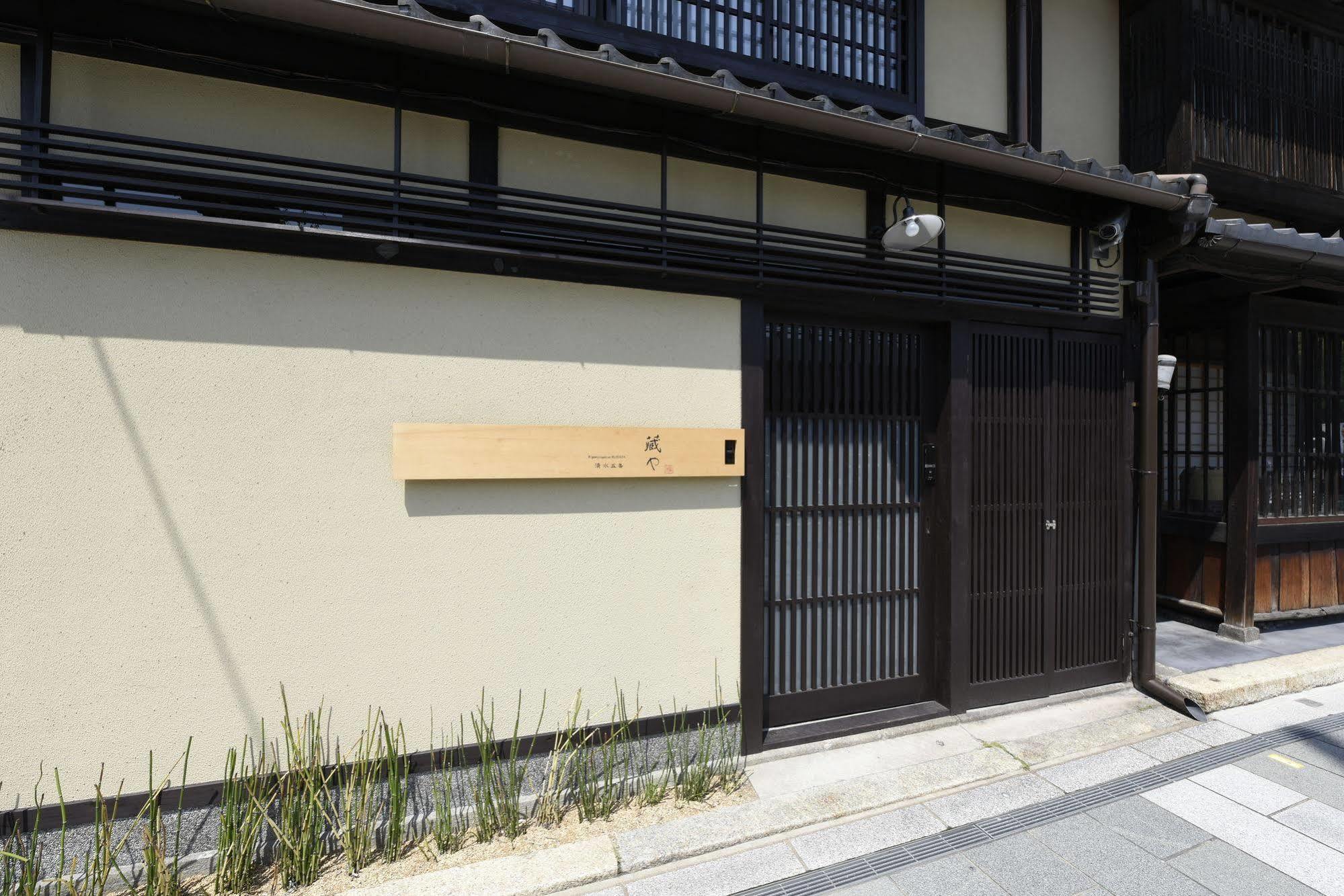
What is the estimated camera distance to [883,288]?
4.25 m

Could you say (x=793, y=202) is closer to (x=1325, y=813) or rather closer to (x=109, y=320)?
(x=109, y=320)

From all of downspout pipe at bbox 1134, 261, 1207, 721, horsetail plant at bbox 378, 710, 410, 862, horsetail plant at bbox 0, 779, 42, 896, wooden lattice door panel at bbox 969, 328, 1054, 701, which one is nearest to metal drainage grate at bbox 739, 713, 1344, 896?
downspout pipe at bbox 1134, 261, 1207, 721

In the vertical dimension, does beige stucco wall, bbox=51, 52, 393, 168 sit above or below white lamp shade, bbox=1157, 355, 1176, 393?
above

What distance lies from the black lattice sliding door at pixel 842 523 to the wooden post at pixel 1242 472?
12.6ft

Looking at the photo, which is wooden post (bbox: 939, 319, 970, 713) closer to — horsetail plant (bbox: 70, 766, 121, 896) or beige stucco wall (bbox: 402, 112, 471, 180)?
beige stucco wall (bbox: 402, 112, 471, 180)

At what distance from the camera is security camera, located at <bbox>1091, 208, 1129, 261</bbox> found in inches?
182

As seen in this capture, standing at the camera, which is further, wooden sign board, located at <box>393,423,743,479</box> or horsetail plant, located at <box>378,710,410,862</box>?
wooden sign board, located at <box>393,423,743,479</box>

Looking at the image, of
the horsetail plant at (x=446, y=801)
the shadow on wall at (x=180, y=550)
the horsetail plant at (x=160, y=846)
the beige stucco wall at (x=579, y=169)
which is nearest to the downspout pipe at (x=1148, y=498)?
the beige stucco wall at (x=579, y=169)

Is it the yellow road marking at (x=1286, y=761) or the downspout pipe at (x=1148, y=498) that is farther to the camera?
the downspout pipe at (x=1148, y=498)

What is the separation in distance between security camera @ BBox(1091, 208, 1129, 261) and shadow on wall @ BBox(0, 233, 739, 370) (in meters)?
3.35

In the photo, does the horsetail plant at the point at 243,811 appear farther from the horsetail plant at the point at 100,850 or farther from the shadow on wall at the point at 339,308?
the shadow on wall at the point at 339,308

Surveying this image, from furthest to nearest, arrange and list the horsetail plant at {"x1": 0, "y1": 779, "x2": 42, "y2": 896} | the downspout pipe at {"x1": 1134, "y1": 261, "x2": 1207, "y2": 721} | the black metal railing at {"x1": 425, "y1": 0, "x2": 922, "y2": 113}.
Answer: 1. the downspout pipe at {"x1": 1134, "y1": 261, "x2": 1207, "y2": 721}
2. the black metal railing at {"x1": 425, "y1": 0, "x2": 922, "y2": 113}
3. the horsetail plant at {"x1": 0, "y1": 779, "x2": 42, "y2": 896}

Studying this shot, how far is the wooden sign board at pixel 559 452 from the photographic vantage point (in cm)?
315

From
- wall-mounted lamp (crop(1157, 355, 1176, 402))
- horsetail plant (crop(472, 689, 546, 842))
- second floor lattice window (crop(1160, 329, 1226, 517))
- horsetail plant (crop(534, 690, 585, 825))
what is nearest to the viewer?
horsetail plant (crop(472, 689, 546, 842))
